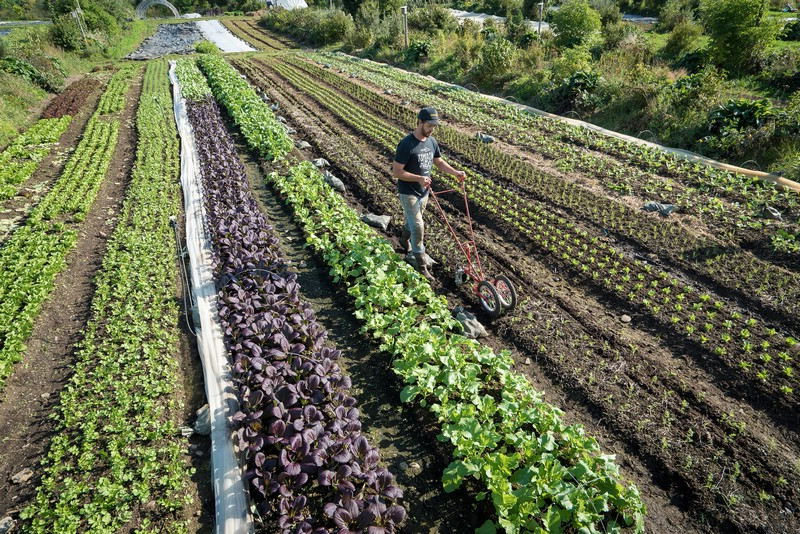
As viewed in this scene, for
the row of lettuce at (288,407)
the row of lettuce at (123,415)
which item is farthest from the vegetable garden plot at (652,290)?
the row of lettuce at (123,415)

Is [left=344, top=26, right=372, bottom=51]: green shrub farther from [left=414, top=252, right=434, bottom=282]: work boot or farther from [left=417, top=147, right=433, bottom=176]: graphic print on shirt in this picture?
[left=414, top=252, right=434, bottom=282]: work boot

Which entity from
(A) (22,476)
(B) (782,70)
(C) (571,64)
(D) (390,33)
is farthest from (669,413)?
(D) (390,33)

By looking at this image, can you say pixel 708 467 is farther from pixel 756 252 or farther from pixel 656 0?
pixel 656 0

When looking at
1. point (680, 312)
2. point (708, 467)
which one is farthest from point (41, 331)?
point (680, 312)

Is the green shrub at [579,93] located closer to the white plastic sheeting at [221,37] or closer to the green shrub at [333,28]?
the green shrub at [333,28]

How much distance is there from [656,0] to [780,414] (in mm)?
30609

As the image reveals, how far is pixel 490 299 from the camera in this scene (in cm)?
560

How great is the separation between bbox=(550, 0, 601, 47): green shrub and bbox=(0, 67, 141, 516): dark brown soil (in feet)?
53.7

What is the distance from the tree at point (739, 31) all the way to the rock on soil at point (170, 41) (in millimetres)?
29814

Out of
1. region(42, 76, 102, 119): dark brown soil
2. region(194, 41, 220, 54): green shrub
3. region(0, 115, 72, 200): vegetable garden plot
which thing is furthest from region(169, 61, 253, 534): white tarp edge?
region(194, 41, 220, 54): green shrub

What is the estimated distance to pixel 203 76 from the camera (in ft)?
64.1

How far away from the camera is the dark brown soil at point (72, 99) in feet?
47.7

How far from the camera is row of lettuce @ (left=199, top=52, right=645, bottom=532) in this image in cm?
321

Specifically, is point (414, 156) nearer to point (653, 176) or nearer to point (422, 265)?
point (422, 265)
